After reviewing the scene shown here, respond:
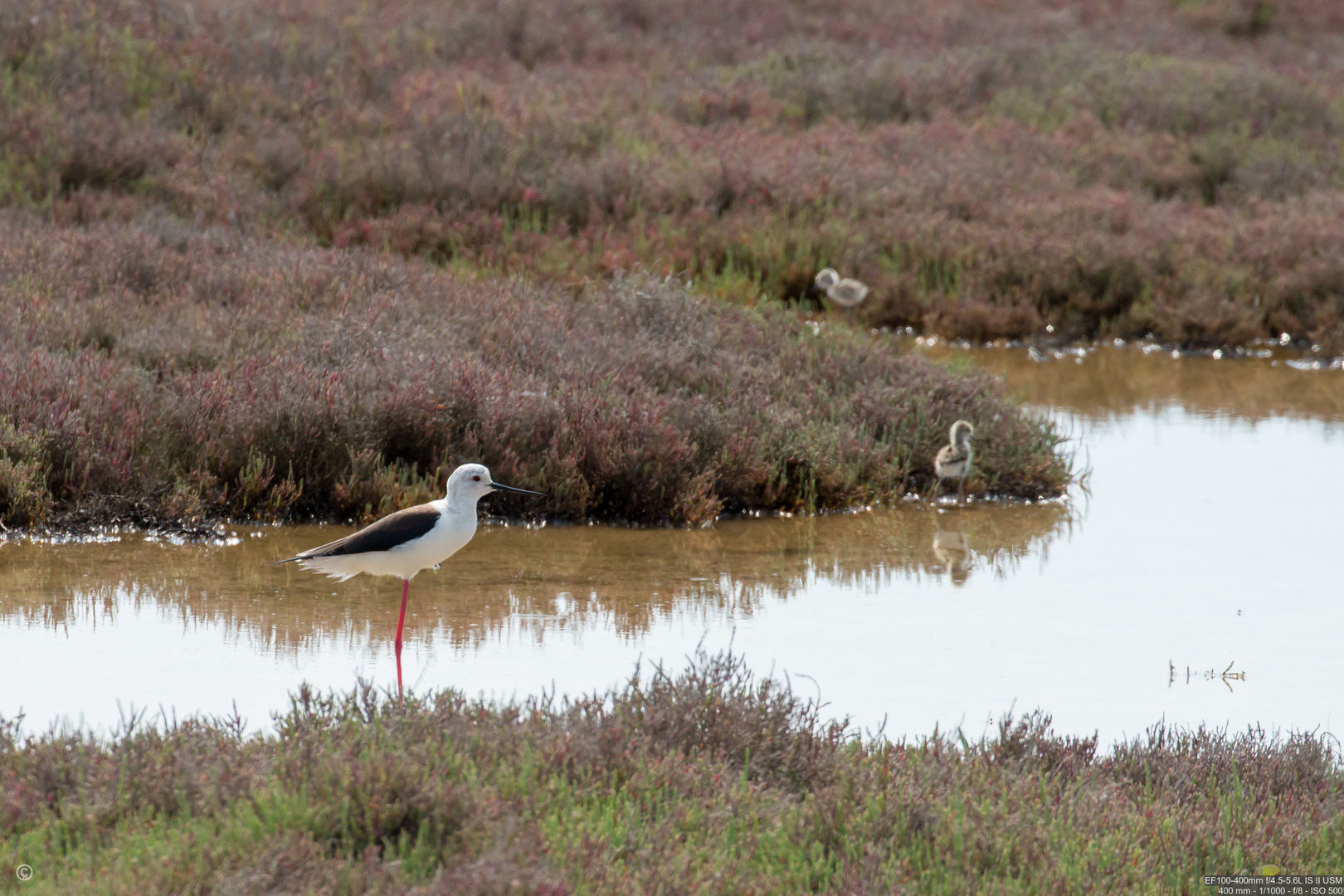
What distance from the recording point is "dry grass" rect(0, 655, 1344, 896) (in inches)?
149

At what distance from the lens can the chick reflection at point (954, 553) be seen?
25.9 feet

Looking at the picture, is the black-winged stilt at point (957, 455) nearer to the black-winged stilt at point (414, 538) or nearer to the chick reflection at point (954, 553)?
the chick reflection at point (954, 553)

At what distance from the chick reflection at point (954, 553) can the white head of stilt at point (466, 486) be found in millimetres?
2780

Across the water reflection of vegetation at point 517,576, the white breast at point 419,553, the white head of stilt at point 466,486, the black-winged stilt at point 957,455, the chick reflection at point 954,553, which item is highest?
the white head of stilt at point 466,486

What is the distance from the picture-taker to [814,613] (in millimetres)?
7059

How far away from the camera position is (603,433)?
8625 millimetres

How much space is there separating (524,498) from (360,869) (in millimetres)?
5056

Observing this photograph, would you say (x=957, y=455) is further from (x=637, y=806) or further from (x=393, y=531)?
(x=637, y=806)

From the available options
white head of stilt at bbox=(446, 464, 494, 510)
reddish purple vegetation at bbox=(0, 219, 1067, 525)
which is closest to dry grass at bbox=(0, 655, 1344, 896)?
white head of stilt at bbox=(446, 464, 494, 510)

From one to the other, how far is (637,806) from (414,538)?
2089mm

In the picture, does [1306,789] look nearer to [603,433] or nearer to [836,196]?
[603,433]

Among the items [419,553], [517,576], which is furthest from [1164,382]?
[419,553]

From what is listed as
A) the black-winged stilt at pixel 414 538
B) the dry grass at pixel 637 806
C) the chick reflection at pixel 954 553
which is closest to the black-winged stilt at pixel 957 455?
the chick reflection at pixel 954 553

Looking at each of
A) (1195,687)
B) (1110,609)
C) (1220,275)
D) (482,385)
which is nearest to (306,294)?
(482,385)
